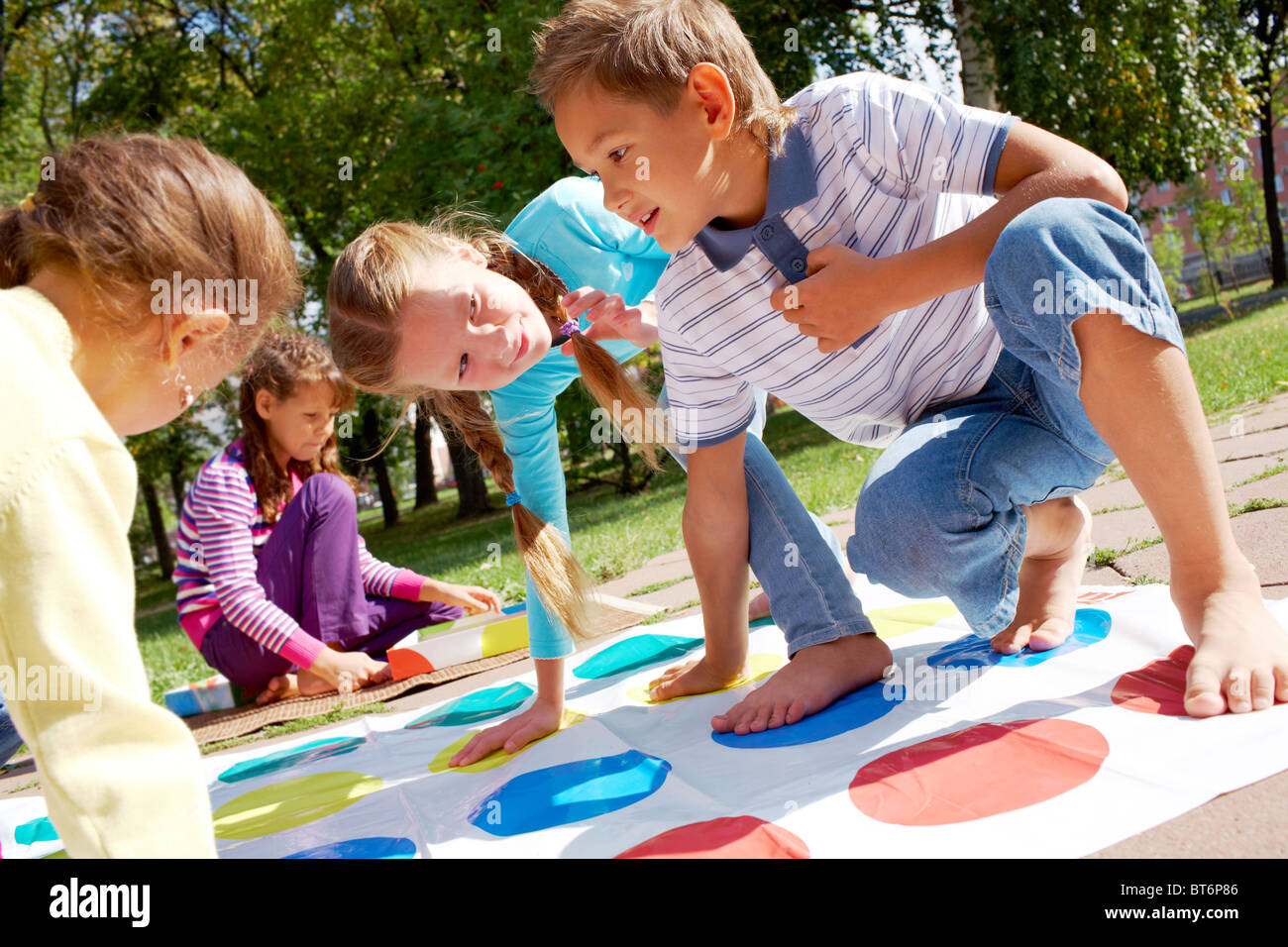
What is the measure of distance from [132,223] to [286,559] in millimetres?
1989

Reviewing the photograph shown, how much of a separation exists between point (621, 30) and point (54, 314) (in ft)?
3.66

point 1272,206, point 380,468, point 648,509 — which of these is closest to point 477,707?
point 648,509

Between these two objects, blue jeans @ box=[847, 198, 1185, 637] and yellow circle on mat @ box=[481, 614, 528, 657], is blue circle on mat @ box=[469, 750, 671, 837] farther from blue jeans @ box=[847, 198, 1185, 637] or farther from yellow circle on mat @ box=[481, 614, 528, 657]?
yellow circle on mat @ box=[481, 614, 528, 657]

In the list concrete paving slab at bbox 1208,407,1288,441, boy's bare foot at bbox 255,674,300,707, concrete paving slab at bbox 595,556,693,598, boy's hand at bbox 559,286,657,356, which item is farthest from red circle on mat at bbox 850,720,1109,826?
concrete paving slab at bbox 1208,407,1288,441

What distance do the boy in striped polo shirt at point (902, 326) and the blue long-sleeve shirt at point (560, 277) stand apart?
1.45 ft

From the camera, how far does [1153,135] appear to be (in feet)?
34.5

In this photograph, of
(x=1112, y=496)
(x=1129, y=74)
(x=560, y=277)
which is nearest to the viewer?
(x=560, y=277)

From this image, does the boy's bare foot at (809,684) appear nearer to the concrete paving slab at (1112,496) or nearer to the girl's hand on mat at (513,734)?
the girl's hand on mat at (513,734)

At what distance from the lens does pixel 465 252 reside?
2.29 m

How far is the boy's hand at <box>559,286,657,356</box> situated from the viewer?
2.31 m

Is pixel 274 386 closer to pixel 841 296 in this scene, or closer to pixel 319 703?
pixel 319 703

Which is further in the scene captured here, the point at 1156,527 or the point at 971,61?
the point at 971,61

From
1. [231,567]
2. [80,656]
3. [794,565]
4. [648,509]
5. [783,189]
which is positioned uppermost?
[783,189]

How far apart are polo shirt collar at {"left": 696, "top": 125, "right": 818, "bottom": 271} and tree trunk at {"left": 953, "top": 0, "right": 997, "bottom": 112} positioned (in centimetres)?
813
